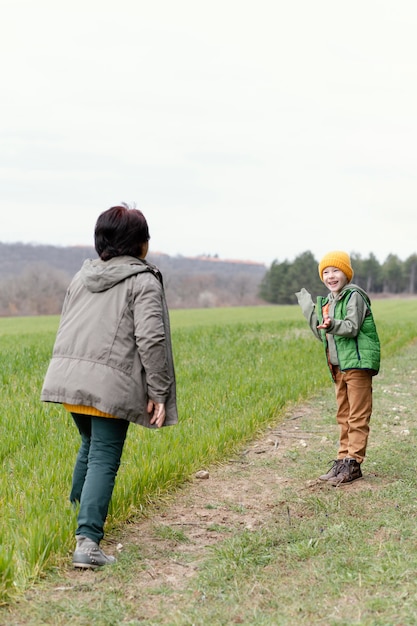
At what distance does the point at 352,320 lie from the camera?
16.9 ft

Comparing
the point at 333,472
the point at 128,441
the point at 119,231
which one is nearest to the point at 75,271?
the point at 128,441

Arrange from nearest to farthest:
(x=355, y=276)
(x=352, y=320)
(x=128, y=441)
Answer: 1. (x=352, y=320)
2. (x=128, y=441)
3. (x=355, y=276)

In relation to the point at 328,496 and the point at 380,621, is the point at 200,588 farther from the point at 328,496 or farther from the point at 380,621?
the point at 328,496

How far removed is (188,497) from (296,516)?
2.92 ft

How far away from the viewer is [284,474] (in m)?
5.83

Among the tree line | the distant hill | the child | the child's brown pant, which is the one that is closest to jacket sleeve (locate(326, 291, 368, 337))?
the child

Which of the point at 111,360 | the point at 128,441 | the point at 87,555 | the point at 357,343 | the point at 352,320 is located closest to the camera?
the point at 87,555

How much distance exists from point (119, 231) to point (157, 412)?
101 cm

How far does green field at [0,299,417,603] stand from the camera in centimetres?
377

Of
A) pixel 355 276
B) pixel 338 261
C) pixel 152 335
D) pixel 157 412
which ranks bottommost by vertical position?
pixel 157 412

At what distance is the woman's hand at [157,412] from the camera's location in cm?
387

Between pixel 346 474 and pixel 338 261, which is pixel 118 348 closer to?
pixel 338 261

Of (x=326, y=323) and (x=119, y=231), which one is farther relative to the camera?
(x=326, y=323)

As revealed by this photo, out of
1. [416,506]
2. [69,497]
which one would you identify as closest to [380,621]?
[416,506]
